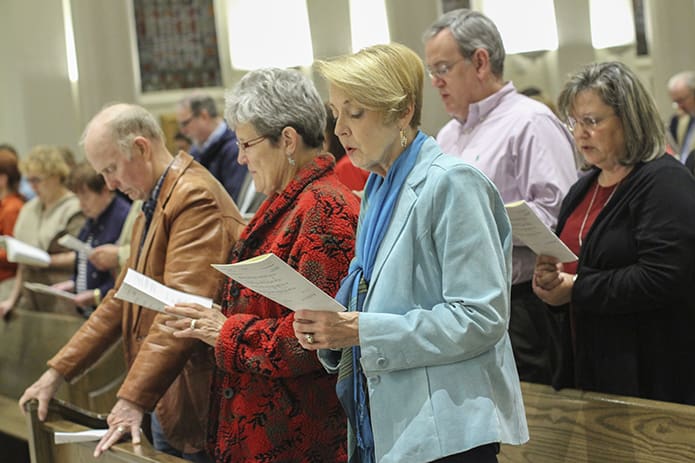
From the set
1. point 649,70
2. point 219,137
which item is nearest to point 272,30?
point 649,70

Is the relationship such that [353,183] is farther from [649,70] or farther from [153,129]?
[649,70]

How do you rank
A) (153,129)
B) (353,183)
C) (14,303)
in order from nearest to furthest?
(153,129) → (353,183) → (14,303)

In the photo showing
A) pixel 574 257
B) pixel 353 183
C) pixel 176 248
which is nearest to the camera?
pixel 574 257

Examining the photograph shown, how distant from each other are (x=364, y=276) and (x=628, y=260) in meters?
1.00

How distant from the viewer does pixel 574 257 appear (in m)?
2.87

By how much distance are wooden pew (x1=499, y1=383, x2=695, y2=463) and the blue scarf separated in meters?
0.82

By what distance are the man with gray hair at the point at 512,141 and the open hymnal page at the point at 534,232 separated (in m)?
0.48

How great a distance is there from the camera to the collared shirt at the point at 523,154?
3.44 m

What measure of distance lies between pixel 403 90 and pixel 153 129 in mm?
1365

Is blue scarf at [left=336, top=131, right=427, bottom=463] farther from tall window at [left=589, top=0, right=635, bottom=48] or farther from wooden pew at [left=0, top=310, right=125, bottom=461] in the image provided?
tall window at [left=589, top=0, right=635, bottom=48]

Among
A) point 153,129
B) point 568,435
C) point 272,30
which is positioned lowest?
point 568,435

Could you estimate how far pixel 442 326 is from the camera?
206 cm

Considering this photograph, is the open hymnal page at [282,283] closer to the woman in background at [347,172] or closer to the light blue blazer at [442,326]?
the light blue blazer at [442,326]

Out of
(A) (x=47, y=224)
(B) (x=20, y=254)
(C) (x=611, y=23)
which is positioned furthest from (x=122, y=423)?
(C) (x=611, y=23)
